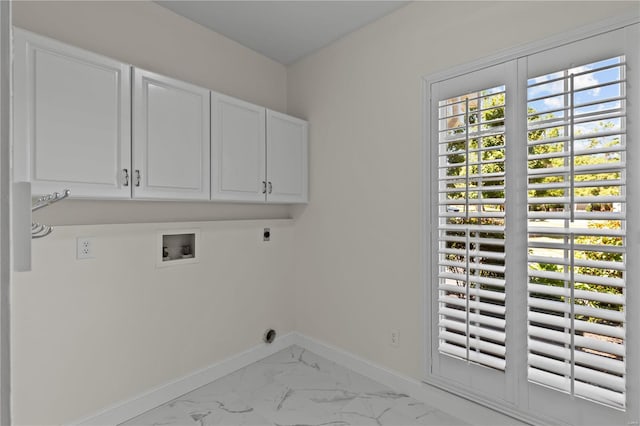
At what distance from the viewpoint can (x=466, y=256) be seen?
1882 mm

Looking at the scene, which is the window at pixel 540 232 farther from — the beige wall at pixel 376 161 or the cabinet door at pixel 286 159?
the cabinet door at pixel 286 159

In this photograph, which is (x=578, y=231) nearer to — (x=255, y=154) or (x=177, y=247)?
(x=255, y=154)

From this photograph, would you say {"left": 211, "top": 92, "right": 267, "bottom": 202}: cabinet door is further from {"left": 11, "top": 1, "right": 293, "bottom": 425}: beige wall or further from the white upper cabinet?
{"left": 11, "top": 1, "right": 293, "bottom": 425}: beige wall

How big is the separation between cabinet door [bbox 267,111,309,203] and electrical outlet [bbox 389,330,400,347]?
1.26 meters

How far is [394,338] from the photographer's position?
2.27 m

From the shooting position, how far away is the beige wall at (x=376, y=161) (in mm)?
1927

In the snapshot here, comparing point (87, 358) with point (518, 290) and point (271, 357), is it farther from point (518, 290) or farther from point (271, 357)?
point (518, 290)

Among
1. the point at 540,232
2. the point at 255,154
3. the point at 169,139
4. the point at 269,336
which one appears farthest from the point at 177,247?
the point at 540,232

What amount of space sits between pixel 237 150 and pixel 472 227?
161cm

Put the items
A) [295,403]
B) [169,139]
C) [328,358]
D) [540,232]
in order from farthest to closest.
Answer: [328,358] < [295,403] < [169,139] < [540,232]

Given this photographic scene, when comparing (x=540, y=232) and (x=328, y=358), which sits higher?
(x=540, y=232)

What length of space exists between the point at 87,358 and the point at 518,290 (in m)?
2.36

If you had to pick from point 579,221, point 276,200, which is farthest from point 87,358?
point 579,221

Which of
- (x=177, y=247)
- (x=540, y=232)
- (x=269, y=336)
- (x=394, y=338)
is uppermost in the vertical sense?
(x=540, y=232)
